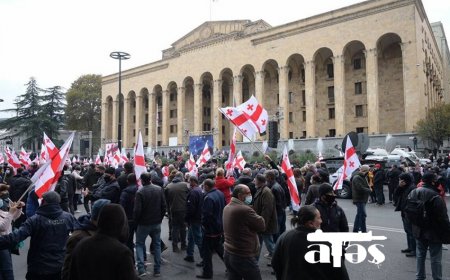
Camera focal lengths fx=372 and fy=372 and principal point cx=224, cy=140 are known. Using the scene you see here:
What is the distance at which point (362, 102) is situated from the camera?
43094mm

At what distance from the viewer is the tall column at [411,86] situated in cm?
3531

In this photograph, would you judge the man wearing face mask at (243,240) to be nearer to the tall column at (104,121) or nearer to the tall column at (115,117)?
the tall column at (115,117)

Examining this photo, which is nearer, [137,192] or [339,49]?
[137,192]

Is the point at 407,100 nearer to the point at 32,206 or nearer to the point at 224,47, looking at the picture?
the point at 224,47

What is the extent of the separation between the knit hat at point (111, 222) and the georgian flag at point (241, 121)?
9.43 m

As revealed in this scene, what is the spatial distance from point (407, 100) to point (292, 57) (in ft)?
46.9

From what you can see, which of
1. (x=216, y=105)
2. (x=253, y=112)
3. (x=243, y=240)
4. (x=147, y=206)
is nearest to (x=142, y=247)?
(x=147, y=206)

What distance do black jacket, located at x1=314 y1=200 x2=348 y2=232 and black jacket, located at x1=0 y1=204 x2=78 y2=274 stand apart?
Answer: 3198mm

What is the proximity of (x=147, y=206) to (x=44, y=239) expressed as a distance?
2.34m

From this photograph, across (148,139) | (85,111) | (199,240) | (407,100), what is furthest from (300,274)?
(85,111)

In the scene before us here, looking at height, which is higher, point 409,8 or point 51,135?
point 409,8

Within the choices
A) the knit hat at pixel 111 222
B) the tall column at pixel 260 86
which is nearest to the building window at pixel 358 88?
the tall column at pixel 260 86

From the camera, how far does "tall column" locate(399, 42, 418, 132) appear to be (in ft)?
116

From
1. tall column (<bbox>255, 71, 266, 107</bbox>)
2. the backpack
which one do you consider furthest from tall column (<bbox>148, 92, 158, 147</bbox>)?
the backpack
